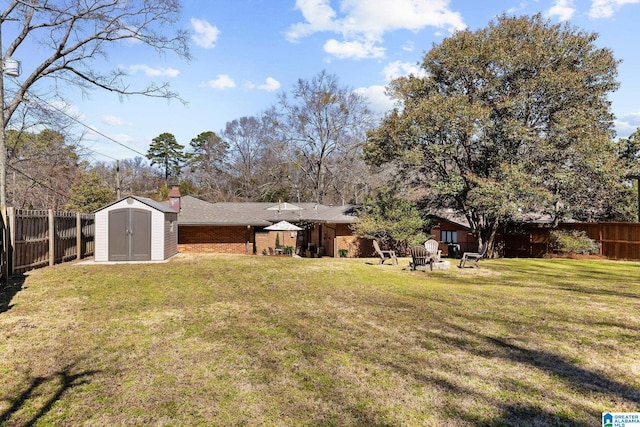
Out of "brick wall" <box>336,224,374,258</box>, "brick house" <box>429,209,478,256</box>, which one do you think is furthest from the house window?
"brick wall" <box>336,224,374,258</box>

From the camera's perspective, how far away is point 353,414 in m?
3.21

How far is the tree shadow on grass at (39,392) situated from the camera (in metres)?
3.17

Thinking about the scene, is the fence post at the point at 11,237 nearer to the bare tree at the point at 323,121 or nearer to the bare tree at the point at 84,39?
the bare tree at the point at 84,39

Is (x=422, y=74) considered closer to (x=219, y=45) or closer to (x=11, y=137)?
(x=219, y=45)

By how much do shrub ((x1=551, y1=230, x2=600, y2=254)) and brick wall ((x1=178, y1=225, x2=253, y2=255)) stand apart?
16914mm

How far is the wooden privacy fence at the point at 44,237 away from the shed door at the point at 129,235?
1121mm

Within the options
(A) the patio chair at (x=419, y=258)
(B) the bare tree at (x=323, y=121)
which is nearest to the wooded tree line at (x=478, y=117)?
(A) the patio chair at (x=419, y=258)

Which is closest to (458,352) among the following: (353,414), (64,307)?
(353,414)

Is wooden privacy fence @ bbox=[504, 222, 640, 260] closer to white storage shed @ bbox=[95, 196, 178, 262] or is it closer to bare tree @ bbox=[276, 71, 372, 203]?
bare tree @ bbox=[276, 71, 372, 203]

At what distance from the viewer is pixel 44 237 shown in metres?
11.3

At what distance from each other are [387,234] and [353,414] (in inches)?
629

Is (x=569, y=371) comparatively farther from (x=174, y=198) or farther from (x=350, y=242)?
(x=174, y=198)

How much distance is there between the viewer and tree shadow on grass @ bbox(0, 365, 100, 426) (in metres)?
3.17

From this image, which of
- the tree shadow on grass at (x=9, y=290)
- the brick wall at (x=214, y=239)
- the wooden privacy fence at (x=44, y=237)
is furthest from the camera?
the brick wall at (x=214, y=239)
